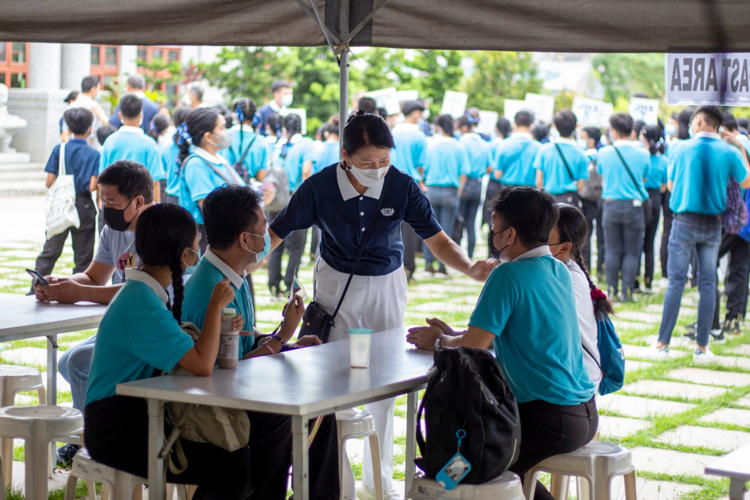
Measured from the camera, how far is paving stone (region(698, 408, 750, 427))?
5.16 m

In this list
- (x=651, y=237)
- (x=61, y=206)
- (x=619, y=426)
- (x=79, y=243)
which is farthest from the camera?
(x=651, y=237)

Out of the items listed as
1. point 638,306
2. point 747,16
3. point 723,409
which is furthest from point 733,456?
point 638,306

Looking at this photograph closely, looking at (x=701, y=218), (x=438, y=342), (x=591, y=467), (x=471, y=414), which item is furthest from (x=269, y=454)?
(x=701, y=218)

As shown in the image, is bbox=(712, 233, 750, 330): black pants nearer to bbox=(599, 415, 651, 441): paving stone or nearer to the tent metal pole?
bbox=(599, 415, 651, 441): paving stone

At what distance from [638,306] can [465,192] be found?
8.74 feet

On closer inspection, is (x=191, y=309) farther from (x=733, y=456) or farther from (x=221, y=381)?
(x=733, y=456)

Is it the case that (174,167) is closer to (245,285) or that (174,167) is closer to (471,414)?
(245,285)

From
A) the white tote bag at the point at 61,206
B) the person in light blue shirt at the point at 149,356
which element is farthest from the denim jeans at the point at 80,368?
the white tote bag at the point at 61,206

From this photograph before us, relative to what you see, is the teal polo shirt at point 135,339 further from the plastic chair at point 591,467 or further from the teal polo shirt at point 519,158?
the teal polo shirt at point 519,158

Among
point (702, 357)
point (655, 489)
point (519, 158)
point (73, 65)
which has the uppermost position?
point (73, 65)

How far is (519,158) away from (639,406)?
17.5ft

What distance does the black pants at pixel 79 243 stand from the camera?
24.0ft

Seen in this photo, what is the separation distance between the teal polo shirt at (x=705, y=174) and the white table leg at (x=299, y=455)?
16.6 feet

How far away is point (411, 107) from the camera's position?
9.80 meters
